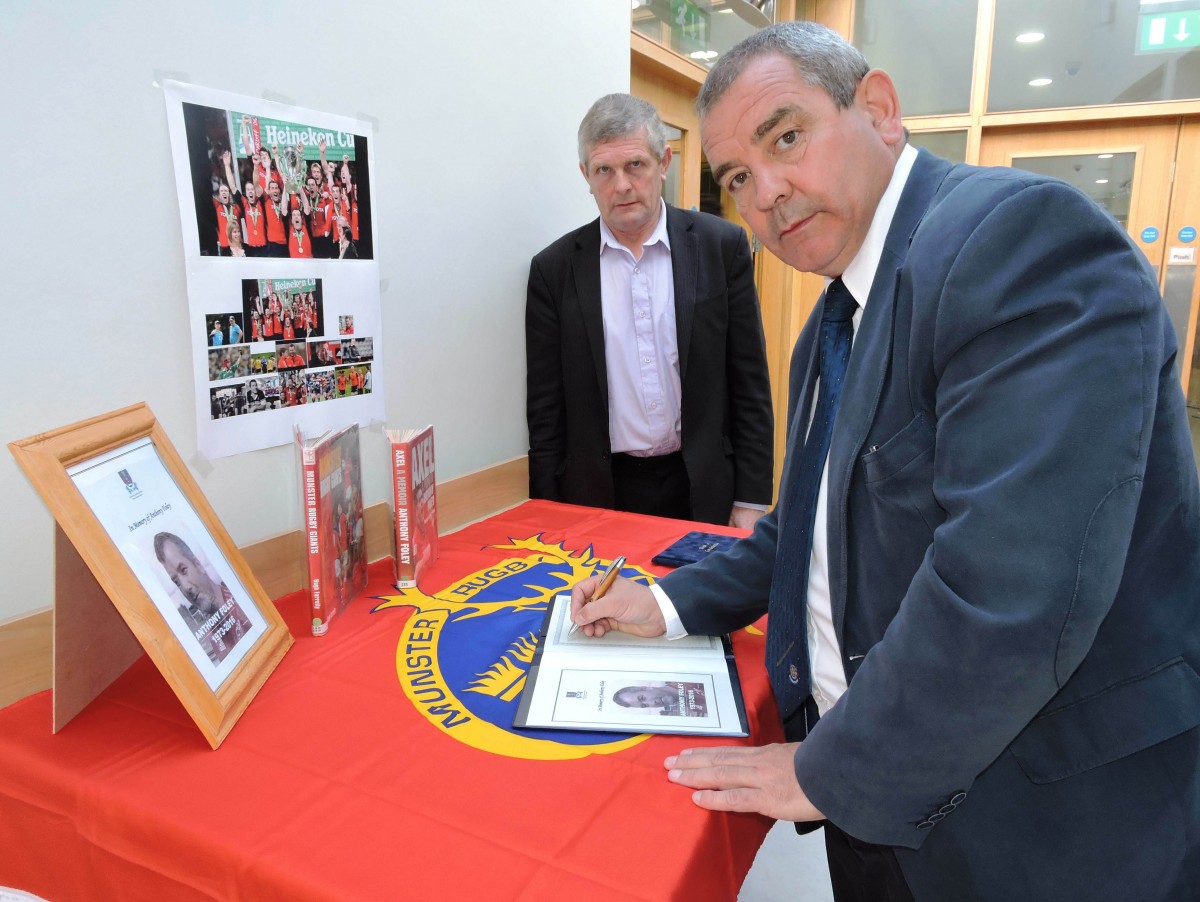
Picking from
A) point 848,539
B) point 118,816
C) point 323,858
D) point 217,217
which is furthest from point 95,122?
point 848,539

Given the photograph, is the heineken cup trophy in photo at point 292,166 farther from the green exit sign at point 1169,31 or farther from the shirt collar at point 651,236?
the green exit sign at point 1169,31

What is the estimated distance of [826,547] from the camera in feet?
2.98

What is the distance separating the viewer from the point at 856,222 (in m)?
0.92

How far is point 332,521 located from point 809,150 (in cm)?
84

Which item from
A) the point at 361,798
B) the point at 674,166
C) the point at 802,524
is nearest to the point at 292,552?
the point at 361,798

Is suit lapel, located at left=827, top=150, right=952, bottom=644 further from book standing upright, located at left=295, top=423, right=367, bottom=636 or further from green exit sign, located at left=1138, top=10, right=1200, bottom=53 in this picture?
green exit sign, located at left=1138, top=10, right=1200, bottom=53

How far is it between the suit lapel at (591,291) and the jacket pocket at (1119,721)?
1.48 m

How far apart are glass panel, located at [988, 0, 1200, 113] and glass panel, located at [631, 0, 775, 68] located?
1.58 m

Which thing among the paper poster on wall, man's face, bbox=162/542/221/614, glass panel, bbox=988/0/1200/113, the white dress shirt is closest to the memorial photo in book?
the white dress shirt

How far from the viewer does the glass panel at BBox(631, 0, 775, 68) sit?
294 cm

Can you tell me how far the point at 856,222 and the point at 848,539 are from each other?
15.4 inches

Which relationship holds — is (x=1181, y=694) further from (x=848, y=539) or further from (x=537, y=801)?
(x=537, y=801)

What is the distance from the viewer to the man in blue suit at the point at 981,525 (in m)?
0.62

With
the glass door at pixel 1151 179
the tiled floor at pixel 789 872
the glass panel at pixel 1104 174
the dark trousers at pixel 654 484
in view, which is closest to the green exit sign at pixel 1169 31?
the glass door at pixel 1151 179
